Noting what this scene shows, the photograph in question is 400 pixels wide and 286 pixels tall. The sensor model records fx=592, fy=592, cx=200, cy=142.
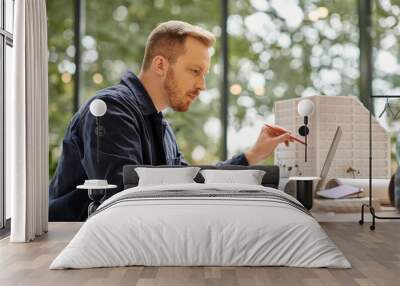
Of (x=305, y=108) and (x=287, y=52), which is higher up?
(x=287, y=52)

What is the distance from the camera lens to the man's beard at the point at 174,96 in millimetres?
6598

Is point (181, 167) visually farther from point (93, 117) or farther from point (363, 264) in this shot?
point (363, 264)

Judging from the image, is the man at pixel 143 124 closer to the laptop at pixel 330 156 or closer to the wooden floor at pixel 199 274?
the laptop at pixel 330 156

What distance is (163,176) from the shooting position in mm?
5629

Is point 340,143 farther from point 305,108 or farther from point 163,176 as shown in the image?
point 163,176

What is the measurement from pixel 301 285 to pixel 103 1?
4.80m

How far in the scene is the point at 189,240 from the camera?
12.5 ft

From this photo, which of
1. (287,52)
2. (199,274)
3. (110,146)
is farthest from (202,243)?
(287,52)

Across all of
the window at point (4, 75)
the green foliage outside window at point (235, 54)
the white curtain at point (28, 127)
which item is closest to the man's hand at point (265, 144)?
the green foliage outside window at point (235, 54)

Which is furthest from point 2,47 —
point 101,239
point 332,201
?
point 332,201

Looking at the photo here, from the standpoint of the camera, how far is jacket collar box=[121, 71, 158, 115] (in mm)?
6254

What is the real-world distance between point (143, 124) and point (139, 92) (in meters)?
0.49

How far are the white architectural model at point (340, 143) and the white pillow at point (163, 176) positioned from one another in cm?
147

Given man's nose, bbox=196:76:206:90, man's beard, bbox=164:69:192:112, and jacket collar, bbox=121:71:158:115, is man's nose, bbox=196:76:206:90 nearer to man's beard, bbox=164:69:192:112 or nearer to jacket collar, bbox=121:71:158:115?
man's beard, bbox=164:69:192:112
